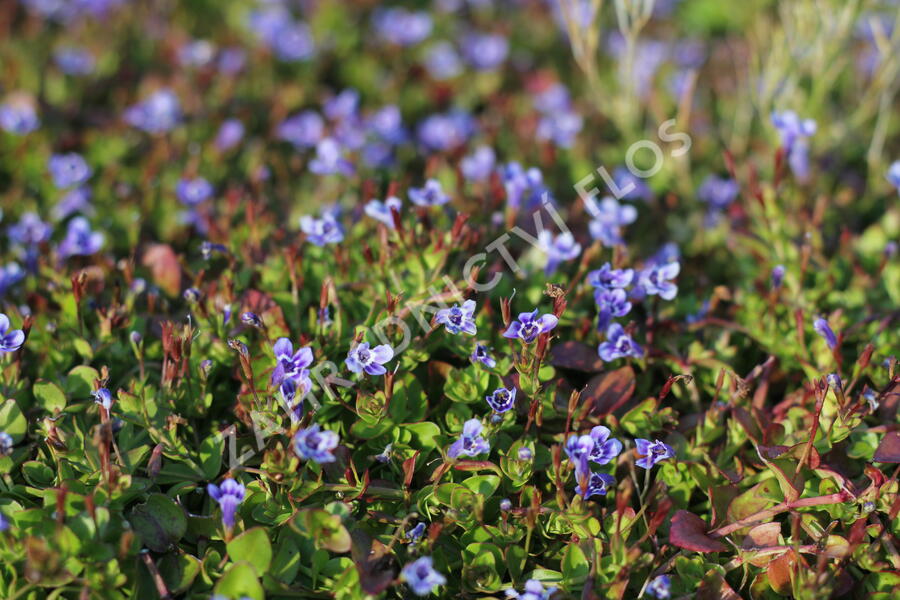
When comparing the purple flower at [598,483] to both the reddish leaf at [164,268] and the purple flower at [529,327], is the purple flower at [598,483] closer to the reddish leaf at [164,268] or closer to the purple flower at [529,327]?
the purple flower at [529,327]

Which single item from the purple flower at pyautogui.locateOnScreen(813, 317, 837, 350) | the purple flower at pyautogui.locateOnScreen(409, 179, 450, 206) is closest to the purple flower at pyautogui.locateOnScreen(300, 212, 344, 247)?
the purple flower at pyautogui.locateOnScreen(409, 179, 450, 206)

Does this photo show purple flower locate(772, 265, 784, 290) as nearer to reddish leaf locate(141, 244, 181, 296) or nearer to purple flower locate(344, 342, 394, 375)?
purple flower locate(344, 342, 394, 375)

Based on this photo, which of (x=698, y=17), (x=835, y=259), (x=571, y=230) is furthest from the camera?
(x=698, y=17)

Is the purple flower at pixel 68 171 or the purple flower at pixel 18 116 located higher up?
the purple flower at pixel 18 116

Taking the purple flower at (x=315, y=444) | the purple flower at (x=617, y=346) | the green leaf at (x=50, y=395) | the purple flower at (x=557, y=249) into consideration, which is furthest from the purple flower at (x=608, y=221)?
the green leaf at (x=50, y=395)

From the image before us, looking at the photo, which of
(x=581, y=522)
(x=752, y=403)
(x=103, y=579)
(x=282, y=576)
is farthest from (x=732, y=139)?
(x=103, y=579)

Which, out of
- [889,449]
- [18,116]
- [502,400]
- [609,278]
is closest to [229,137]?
[18,116]

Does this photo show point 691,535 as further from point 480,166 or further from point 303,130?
point 303,130

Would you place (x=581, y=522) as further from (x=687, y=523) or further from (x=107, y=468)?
(x=107, y=468)
